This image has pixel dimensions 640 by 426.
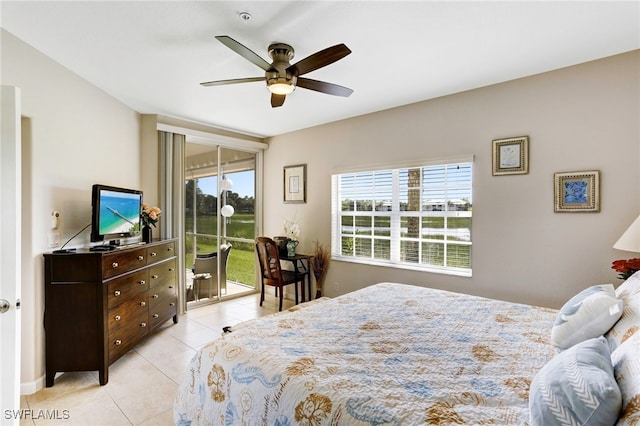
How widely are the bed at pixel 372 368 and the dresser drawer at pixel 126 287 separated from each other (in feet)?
4.42

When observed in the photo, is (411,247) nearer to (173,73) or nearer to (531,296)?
(531,296)

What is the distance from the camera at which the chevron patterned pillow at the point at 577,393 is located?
831mm

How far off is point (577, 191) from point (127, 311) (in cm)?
408

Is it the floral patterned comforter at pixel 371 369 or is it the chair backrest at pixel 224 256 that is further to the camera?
the chair backrest at pixel 224 256

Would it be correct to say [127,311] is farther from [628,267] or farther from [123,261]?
[628,267]

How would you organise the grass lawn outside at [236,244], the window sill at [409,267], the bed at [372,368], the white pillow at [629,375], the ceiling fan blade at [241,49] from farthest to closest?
the grass lawn outside at [236,244]
the window sill at [409,267]
the ceiling fan blade at [241,49]
the bed at [372,368]
the white pillow at [629,375]

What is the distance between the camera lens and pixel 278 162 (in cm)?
508

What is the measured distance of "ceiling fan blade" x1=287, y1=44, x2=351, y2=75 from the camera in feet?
6.07

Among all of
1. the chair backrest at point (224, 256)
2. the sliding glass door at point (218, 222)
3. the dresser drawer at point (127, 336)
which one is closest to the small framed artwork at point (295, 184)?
the sliding glass door at point (218, 222)

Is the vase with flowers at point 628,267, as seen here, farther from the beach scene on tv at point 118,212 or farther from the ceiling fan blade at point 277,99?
the beach scene on tv at point 118,212

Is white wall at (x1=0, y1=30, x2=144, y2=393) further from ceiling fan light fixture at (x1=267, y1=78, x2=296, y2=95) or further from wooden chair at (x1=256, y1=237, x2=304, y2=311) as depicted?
wooden chair at (x1=256, y1=237, x2=304, y2=311)

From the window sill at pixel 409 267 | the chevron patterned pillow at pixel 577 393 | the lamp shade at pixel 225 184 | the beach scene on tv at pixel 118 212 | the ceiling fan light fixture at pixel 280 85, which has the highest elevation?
the ceiling fan light fixture at pixel 280 85

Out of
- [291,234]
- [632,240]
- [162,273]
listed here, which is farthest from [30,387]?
[632,240]

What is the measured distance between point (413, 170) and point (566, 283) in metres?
1.84
